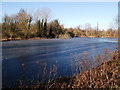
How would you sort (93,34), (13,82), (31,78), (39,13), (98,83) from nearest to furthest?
(98,83) < (13,82) < (31,78) < (39,13) < (93,34)

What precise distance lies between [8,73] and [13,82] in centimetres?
92

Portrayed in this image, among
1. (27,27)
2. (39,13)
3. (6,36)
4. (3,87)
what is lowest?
(3,87)

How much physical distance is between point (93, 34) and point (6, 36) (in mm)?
39037

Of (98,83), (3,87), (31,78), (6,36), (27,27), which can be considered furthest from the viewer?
(27,27)

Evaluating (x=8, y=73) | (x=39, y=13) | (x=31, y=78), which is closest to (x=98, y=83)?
(x=31, y=78)

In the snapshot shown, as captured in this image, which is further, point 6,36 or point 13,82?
point 6,36

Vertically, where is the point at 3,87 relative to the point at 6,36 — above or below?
below

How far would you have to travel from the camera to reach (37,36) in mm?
33625

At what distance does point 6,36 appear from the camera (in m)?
26.5

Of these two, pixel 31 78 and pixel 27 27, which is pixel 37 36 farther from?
pixel 31 78

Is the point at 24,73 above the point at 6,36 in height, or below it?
below

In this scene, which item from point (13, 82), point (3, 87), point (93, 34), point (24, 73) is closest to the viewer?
point (3, 87)

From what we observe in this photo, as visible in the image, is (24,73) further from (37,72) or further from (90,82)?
(90,82)

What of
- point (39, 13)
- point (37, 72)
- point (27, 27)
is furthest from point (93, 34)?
point (37, 72)
